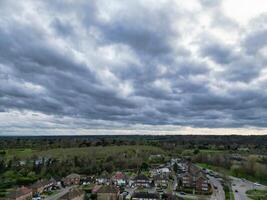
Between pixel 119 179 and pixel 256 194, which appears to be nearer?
pixel 256 194

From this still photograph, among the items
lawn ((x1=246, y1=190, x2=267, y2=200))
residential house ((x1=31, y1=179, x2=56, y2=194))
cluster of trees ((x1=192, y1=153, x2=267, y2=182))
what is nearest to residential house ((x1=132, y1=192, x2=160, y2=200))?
lawn ((x1=246, y1=190, x2=267, y2=200))

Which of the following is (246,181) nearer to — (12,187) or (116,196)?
(116,196)

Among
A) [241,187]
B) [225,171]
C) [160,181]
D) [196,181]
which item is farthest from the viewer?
[225,171]

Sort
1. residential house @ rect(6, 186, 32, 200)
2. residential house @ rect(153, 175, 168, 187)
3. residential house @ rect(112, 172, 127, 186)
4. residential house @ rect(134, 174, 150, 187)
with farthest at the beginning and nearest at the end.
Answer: residential house @ rect(112, 172, 127, 186), residential house @ rect(153, 175, 168, 187), residential house @ rect(134, 174, 150, 187), residential house @ rect(6, 186, 32, 200)

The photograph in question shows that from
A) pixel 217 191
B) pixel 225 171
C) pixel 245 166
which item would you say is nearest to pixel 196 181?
pixel 217 191

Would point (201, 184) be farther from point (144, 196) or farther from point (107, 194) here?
point (107, 194)

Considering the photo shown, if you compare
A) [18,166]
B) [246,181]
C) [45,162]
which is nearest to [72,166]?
[45,162]

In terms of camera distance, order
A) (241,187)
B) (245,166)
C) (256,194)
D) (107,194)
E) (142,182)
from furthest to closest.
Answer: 1. (245,166)
2. (241,187)
3. (142,182)
4. (256,194)
5. (107,194)

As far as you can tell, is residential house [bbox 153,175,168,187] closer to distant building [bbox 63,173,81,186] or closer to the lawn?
the lawn
